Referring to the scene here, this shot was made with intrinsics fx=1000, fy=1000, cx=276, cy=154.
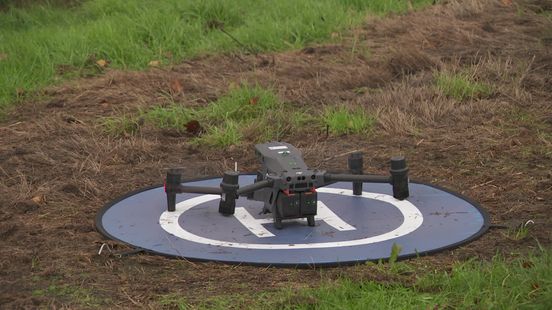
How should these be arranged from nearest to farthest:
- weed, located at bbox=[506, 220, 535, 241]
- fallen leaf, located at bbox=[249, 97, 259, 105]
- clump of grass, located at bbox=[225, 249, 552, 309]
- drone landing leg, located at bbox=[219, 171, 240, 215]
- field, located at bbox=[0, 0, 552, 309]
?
clump of grass, located at bbox=[225, 249, 552, 309]
field, located at bbox=[0, 0, 552, 309]
weed, located at bbox=[506, 220, 535, 241]
drone landing leg, located at bbox=[219, 171, 240, 215]
fallen leaf, located at bbox=[249, 97, 259, 105]

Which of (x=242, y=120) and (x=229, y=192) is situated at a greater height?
(x=229, y=192)

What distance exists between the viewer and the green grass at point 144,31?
823cm

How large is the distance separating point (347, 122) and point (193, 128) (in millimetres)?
1021

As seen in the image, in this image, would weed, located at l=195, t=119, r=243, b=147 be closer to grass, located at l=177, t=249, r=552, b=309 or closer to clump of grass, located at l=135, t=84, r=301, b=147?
clump of grass, located at l=135, t=84, r=301, b=147

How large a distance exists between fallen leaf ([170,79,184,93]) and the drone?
2524 mm

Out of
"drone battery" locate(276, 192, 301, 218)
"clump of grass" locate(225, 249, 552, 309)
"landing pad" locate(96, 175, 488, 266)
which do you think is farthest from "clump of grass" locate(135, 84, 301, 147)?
"clump of grass" locate(225, 249, 552, 309)

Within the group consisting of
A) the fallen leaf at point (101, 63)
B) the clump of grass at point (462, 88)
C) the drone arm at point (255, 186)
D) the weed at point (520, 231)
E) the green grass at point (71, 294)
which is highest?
the drone arm at point (255, 186)

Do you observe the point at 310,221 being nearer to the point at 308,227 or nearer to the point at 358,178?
the point at 308,227

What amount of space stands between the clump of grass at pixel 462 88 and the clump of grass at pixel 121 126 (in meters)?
2.17

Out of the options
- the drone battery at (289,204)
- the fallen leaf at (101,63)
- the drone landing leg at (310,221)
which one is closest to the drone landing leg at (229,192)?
the drone battery at (289,204)

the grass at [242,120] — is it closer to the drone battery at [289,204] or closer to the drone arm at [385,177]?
the drone arm at [385,177]

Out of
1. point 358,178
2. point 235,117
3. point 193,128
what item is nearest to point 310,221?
point 358,178

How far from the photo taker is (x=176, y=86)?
7.53 meters

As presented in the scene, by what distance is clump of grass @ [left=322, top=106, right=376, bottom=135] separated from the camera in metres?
6.53
